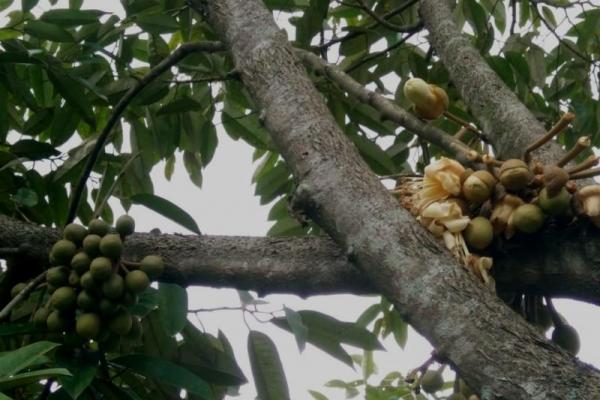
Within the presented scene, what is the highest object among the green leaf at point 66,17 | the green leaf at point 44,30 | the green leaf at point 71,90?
the green leaf at point 66,17

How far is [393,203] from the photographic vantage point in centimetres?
112

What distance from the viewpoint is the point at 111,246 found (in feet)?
4.23

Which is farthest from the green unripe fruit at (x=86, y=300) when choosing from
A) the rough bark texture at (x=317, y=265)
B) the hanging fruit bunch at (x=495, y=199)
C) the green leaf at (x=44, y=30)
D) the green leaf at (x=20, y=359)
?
the green leaf at (x=44, y=30)

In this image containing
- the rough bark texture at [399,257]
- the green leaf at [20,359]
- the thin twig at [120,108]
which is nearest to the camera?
the rough bark texture at [399,257]

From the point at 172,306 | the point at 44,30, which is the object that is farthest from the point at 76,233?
the point at 44,30

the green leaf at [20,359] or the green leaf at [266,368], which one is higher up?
the green leaf at [266,368]

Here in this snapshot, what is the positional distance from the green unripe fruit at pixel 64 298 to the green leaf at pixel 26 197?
1.56ft

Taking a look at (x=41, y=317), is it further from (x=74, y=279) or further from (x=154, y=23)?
(x=154, y=23)

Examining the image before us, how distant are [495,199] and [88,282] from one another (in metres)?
0.56

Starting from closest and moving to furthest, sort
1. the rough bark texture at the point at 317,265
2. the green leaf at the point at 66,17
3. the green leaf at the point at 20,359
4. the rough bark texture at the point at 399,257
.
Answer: the rough bark texture at the point at 399,257 < the green leaf at the point at 20,359 < the rough bark texture at the point at 317,265 < the green leaf at the point at 66,17

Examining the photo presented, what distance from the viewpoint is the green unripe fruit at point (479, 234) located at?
1224 millimetres

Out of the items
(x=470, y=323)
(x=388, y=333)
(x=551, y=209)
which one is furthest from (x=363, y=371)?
(x=470, y=323)

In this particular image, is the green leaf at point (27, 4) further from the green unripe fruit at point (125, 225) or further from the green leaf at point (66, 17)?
the green unripe fruit at point (125, 225)

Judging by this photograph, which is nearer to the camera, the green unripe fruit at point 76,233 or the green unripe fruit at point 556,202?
the green unripe fruit at point 556,202
